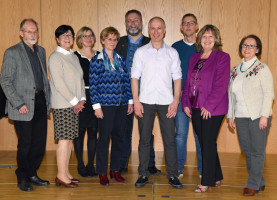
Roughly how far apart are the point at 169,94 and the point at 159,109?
0.63 ft

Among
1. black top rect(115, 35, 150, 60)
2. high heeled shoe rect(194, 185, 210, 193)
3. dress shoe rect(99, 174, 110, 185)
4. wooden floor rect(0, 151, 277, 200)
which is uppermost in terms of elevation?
black top rect(115, 35, 150, 60)

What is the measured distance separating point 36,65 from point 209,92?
1866 millimetres

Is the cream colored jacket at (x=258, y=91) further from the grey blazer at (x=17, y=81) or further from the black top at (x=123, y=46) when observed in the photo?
the grey blazer at (x=17, y=81)

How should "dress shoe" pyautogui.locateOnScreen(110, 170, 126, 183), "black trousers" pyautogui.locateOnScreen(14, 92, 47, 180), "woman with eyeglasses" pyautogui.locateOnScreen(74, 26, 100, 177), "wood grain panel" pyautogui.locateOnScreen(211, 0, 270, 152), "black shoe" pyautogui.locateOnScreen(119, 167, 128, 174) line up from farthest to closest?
1. "wood grain panel" pyautogui.locateOnScreen(211, 0, 270, 152)
2. "black shoe" pyautogui.locateOnScreen(119, 167, 128, 174)
3. "woman with eyeglasses" pyautogui.locateOnScreen(74, 26, 100, 177)
4. "dress shoe" pyautogui.locateOnScreen(110, 170, 126, 183)
5. "black trousers" pyautogui.locateOnScreen(14, 92, 47, 180)

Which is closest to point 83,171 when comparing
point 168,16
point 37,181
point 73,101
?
point 37,181

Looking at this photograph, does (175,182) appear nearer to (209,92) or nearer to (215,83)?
(209,92)

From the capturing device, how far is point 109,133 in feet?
10.4

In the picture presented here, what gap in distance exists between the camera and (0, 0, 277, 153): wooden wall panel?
4.75m

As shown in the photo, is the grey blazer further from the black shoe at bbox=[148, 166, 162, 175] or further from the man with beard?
Result: the black shoe at bbox=[148, 166, 162, 175]

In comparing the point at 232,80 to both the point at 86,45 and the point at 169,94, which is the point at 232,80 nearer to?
the point at 169,94

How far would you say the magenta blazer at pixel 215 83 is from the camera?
287 cm

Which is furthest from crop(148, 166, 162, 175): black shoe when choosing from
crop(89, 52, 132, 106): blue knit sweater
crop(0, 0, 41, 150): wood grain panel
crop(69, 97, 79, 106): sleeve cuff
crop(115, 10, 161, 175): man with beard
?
crop(0, 0, 41, 150): wood grain panel

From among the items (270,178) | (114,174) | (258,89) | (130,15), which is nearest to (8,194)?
(114,174)

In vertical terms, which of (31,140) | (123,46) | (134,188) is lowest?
(134,188)
